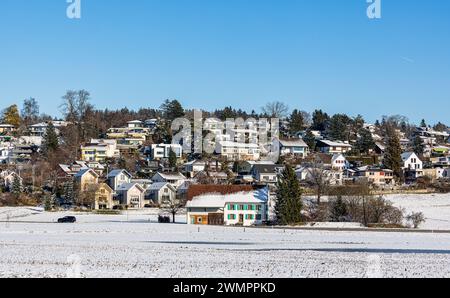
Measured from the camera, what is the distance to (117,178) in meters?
73.9

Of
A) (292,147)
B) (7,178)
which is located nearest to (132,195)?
(7,178)

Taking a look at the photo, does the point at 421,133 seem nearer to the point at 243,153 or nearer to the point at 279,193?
the point at 243,153

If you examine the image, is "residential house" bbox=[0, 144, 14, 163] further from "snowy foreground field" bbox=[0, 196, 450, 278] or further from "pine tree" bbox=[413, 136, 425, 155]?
"pine tree" bbox=[413, 136, 425, 155]

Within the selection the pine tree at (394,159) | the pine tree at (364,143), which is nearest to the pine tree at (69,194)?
the pine tree at (394,159)

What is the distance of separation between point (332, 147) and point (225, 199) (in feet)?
181

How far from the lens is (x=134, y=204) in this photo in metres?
70.5

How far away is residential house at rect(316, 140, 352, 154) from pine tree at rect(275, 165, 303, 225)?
5362 cm

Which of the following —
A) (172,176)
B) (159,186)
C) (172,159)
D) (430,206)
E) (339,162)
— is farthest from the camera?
(339,162)

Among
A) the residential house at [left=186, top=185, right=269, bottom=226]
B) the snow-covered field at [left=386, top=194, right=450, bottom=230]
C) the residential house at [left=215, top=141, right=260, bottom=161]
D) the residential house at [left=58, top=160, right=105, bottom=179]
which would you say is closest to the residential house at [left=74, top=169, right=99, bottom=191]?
the residential house at [left=58, top=160, right=105, bottom=179]

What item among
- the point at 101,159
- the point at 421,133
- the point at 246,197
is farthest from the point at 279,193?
the point at 421,133

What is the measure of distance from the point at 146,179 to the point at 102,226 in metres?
34.0

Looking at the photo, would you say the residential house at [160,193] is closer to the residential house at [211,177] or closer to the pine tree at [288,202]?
the residential house at [211,177]

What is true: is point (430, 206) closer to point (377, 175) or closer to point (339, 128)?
point (377, 175)

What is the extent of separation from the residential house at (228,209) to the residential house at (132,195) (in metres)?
21.7
